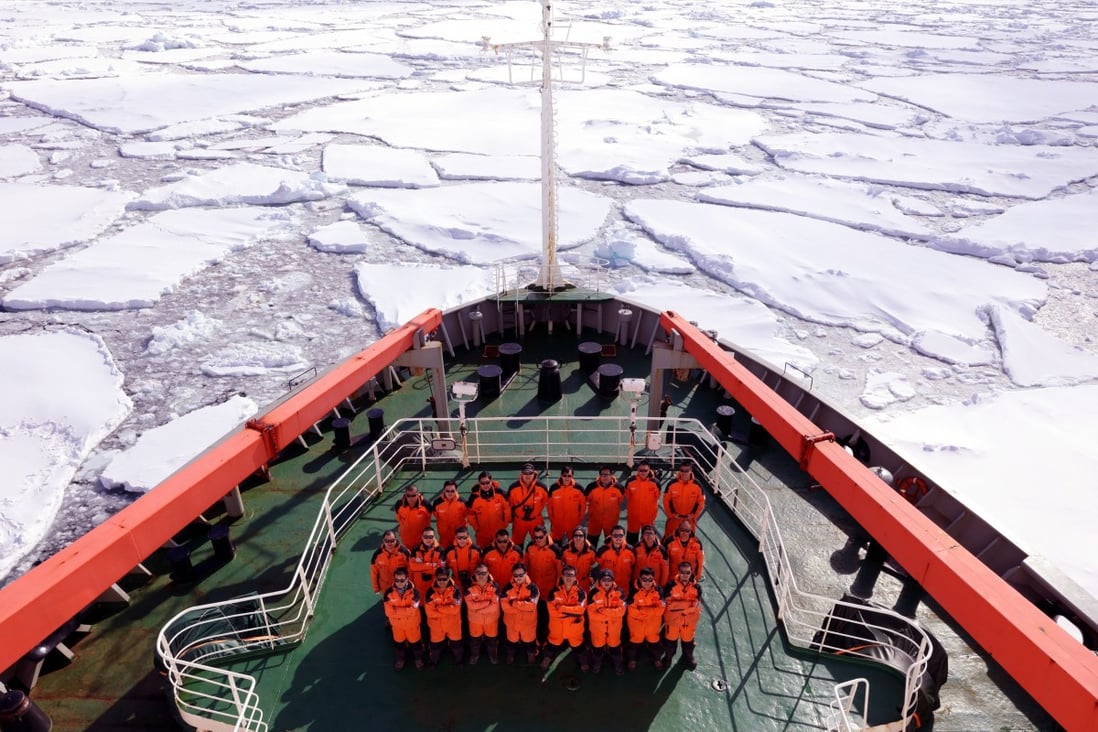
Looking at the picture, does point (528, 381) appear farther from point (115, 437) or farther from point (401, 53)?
point (401, 53)

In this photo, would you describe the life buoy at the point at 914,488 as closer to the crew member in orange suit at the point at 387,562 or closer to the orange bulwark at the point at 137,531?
the crew member in orange suit at the point at 387,562

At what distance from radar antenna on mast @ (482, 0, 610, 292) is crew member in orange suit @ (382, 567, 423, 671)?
673 centimetres

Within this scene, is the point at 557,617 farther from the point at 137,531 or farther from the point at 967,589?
the point at 137,531

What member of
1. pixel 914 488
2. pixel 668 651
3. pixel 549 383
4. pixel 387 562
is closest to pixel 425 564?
pixel 387 562

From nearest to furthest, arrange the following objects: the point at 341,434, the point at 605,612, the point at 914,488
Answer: the point at 605,612 → the point at 914,488 → the point at 341,434

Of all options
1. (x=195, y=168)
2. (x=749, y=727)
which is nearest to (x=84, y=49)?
(x=195, y=168)

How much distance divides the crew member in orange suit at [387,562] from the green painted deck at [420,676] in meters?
0.63

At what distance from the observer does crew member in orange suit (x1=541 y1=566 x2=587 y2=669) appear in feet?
18.2

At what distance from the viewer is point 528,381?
1098cm

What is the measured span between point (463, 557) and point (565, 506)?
1224 mm

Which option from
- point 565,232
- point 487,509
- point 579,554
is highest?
point 579,554

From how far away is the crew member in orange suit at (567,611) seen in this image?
18.2ft

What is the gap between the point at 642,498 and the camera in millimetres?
6961

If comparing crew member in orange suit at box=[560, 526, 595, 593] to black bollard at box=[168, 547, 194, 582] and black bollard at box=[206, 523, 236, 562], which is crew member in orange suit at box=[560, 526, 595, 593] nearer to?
black bollard at box=[206, 523, 236, 562]
